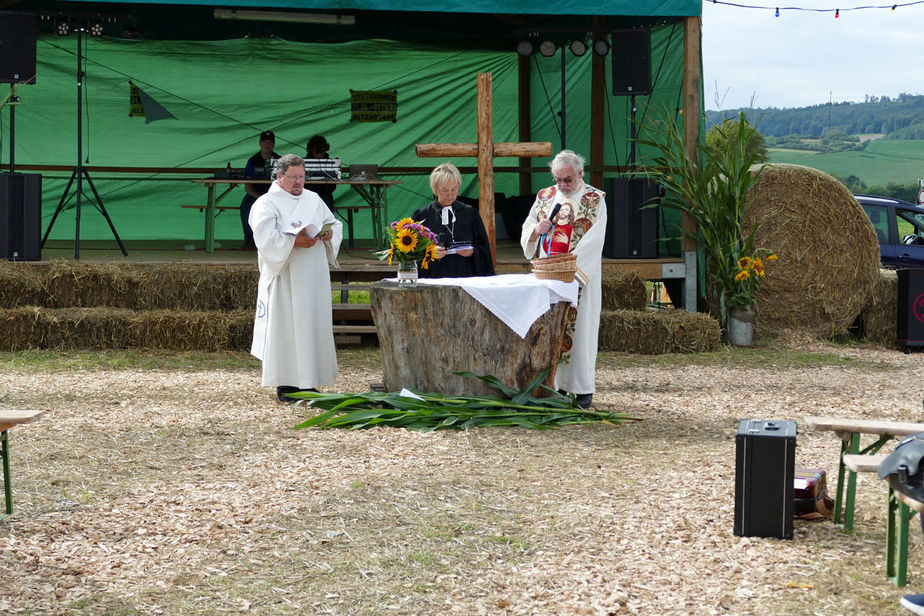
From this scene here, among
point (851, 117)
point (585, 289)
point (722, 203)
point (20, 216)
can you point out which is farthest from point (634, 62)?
point (851, 117)

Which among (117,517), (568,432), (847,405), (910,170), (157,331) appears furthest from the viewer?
(910,170)

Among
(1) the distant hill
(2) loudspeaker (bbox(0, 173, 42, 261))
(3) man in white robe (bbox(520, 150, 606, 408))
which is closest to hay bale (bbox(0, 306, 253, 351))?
(2) loudspeaker (bbox(0, 173, 42, 261))

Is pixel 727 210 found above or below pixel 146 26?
below

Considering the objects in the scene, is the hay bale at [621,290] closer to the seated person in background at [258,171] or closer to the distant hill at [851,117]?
the seated person in background at [258,171]

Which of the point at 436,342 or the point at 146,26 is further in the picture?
the point at 146,26

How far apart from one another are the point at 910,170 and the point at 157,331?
67.2 metres

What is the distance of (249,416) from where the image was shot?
6.47m

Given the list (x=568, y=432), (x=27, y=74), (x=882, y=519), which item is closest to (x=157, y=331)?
(x=27, y=74)

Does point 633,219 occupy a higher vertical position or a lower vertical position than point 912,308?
higher

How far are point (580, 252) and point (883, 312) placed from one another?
5.11 meters

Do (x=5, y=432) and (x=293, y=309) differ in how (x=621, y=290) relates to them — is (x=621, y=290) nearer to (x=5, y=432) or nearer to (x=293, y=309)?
(x=293, y=309)

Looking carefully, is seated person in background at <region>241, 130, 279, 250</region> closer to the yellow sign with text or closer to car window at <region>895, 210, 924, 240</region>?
the yellow sign with text

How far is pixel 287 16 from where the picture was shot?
11.8m

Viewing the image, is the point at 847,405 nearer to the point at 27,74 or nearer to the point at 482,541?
the point at 482,541
